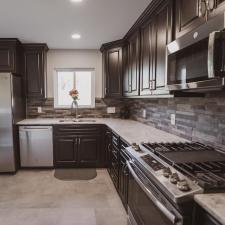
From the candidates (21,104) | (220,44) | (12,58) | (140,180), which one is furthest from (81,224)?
(12,58)

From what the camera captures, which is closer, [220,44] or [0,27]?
[220,44]

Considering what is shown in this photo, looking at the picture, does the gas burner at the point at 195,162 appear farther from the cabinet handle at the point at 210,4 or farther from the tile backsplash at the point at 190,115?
the cabinet handle at the point at 210,4

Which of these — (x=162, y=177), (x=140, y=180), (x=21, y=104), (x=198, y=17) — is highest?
(x=198, y=17)

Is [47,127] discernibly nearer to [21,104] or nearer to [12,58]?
[21,104]

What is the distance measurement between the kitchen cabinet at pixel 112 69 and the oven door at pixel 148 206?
2.29m

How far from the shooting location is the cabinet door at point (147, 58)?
2393mm

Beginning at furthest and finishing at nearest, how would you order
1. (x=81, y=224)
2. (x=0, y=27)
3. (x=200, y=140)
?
(x=0, y=27) < (x=81, y=224) < (x=200, y=140)

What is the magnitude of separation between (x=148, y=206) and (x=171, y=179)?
446 millimetres

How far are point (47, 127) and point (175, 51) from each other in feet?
9.36

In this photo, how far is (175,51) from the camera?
1.60 m

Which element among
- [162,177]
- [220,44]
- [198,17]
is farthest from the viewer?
[198,17]

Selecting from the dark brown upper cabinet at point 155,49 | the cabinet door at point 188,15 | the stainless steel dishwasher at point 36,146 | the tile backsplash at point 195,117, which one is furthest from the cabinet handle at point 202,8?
the stainless steel dishwasher at point 36,146

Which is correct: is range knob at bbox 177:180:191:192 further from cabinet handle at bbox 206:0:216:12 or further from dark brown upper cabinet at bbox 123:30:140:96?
dark brown upper cabinet at bbox 123:30:140:96

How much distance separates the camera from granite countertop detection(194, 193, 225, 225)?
80cm
